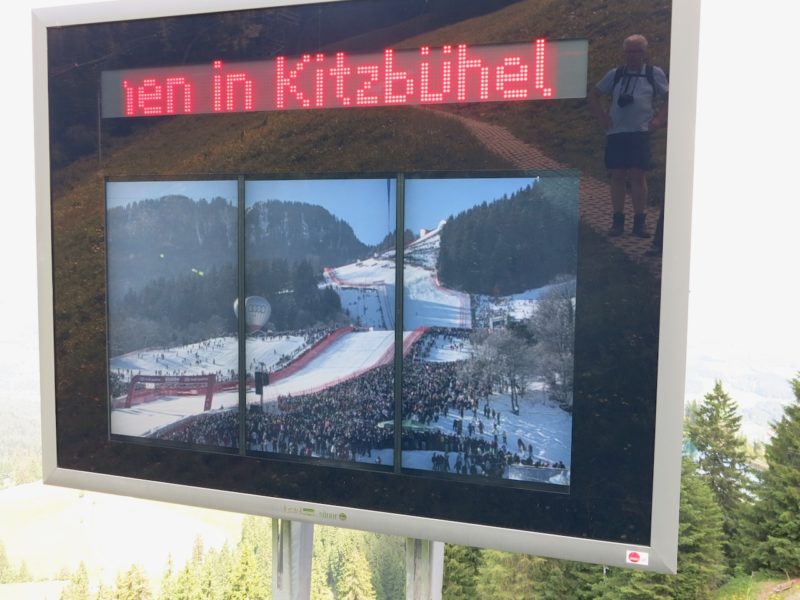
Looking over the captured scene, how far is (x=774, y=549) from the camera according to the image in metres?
7.84

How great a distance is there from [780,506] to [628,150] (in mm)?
7843

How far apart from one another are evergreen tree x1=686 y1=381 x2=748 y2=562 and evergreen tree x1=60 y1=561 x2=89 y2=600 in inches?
289

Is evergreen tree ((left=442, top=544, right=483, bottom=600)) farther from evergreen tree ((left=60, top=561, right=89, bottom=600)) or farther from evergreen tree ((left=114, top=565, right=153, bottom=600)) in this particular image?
evergreen tree ((left=60, top=561, right=89, bottom=600))

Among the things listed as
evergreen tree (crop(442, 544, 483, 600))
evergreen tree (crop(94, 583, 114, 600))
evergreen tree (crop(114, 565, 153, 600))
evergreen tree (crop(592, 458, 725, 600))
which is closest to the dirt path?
evergreen tree (crop(114, 565, 153, 600))

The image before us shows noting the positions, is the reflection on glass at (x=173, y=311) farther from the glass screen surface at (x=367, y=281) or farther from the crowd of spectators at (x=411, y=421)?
the crowd of spectators at (x=411, y=421)

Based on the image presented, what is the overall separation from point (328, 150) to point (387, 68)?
0.28 m

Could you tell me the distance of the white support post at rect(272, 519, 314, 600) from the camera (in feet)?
7.69

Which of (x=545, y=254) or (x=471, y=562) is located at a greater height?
(x=545, y=254)

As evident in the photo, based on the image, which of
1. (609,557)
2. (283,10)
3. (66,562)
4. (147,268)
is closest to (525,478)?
(609,557)

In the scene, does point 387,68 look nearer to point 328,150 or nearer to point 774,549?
point 328,150

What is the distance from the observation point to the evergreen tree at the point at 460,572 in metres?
7.22

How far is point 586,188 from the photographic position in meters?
1.72

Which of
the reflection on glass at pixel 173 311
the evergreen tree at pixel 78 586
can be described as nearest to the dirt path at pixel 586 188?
the reflection on glass at pixel 173 311

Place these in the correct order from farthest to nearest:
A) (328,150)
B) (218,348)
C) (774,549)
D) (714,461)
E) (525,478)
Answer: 1. (714,461)
2. (774,549)
3. (218,348)
4. (328,150)
5. (525,478)
